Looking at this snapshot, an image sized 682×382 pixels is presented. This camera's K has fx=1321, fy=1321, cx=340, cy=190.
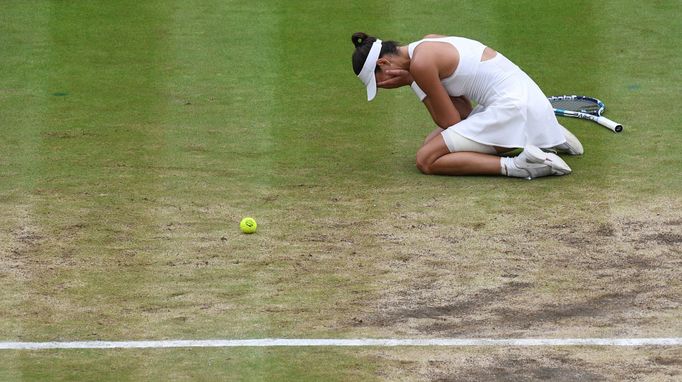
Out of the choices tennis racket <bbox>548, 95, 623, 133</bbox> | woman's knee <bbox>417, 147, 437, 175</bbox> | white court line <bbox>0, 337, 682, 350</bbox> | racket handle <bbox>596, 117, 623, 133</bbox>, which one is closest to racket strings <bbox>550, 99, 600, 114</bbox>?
tennis racket <bbox>548, 95, 623, 133</bbox>

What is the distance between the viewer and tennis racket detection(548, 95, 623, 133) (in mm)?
12258

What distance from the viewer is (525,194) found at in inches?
403

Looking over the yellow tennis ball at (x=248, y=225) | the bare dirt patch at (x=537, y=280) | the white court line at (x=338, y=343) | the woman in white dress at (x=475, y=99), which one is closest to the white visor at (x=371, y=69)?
the woman in white dress at (x=475, y=99)

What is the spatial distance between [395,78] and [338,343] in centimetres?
361

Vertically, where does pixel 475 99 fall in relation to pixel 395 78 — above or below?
below

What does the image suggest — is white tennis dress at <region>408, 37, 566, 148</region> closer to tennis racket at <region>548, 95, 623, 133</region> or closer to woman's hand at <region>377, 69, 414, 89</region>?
woman's hand at <region>377, 69, 414, 89</region>

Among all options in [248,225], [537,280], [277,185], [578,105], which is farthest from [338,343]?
[578,105]

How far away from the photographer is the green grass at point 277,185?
7.83 metres

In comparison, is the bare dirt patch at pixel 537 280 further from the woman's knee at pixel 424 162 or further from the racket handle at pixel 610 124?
the racket handle at pixel 610 124

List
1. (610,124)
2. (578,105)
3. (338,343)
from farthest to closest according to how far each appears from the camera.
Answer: (578,105) → (610,124) → (338,343)

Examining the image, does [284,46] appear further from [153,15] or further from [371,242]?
[371,242]

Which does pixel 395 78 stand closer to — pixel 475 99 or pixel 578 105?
pixel 475 99

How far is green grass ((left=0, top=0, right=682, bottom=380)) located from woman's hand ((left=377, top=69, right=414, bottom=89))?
2.57 feet

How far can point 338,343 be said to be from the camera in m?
7.41
